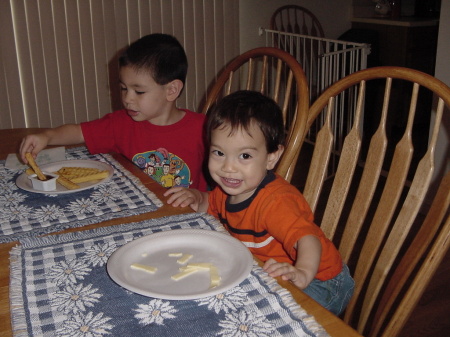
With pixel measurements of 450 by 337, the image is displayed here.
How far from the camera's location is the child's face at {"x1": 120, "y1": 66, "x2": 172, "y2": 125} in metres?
1.65

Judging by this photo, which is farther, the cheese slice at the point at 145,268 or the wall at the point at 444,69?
the wall at the point at 444,69

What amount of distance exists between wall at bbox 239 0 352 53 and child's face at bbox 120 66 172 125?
2.42m

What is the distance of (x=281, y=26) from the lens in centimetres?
418

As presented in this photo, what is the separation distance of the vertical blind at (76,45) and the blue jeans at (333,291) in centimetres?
265

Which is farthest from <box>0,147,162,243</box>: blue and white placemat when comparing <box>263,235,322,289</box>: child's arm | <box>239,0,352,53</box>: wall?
<box>239,0,352,53</box>: wall

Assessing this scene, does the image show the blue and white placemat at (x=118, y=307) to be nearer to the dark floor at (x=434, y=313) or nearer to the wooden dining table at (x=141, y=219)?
the wooden dining table at (x=141, y=219)

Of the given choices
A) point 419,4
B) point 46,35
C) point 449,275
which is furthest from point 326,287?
point 419,4

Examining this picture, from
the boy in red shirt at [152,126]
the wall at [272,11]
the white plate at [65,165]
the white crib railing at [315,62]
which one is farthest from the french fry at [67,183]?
the wall at [272,11]

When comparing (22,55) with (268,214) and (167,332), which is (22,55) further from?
(167,332)

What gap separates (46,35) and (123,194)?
235 cm

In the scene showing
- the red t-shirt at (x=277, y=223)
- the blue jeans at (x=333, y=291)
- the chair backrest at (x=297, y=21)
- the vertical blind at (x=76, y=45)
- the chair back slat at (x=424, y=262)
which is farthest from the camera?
the chair backrest at (x=297, y=21)

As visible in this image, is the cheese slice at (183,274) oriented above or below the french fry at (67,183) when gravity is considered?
above

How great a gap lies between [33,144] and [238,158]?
2.26 feet

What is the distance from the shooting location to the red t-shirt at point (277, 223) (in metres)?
1.07
